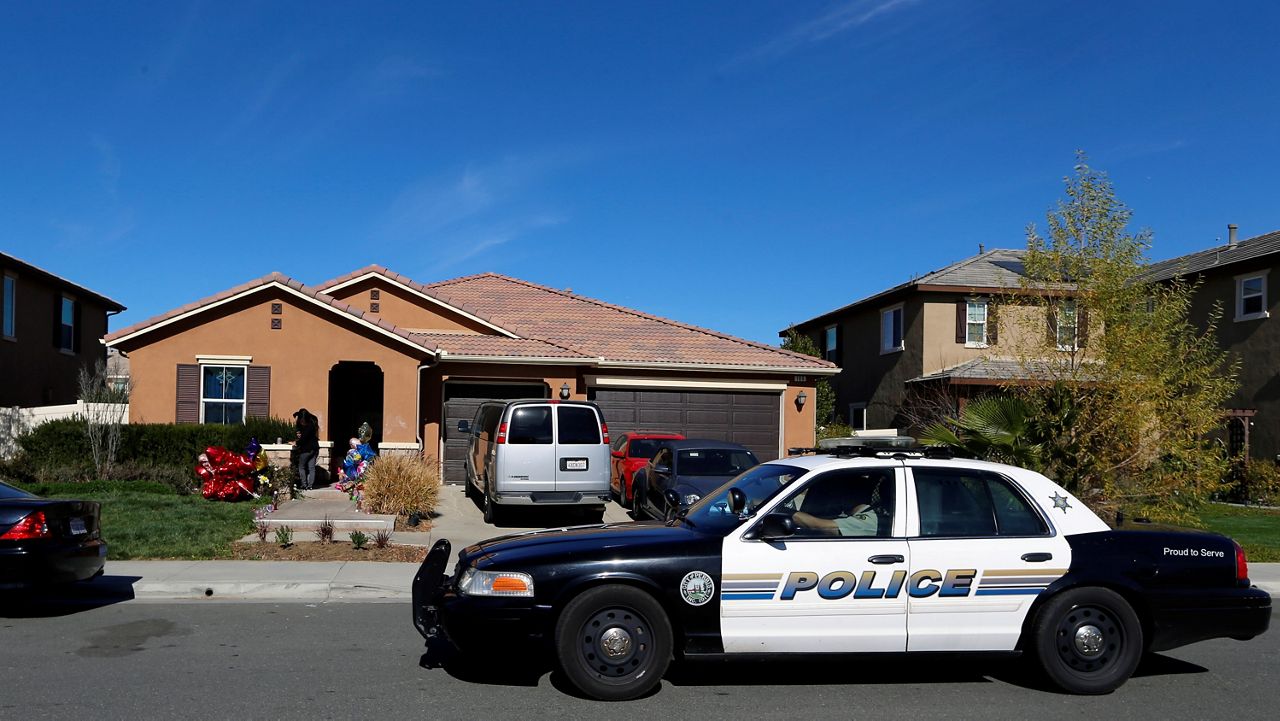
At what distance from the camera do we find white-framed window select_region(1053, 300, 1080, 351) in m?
14.2

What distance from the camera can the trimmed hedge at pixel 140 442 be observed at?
55.4 ft

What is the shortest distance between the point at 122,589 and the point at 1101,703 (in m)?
8.77

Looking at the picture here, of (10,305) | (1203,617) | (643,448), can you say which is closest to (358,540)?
(643,448)

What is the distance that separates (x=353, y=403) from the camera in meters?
23.4

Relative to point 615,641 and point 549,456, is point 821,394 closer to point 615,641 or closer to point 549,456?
point 549,456

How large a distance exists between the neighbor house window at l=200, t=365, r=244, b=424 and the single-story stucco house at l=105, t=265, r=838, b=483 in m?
0.03

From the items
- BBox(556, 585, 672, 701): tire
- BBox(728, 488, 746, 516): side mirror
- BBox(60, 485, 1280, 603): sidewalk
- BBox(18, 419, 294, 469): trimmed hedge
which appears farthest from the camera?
BBox(18, 419, 294, 469): trimmed hedge

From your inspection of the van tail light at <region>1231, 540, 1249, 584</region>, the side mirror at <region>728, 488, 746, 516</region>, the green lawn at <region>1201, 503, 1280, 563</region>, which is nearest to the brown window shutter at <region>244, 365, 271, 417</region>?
the side mirror at <region>728, 488, 746, 516</region>

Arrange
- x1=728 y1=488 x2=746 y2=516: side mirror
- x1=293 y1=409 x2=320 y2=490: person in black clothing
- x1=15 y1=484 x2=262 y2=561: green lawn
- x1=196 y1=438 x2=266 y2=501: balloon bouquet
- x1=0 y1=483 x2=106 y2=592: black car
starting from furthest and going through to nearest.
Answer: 1. x1=293 y1=409 x2=320 y2=490: person in black clothing
2. x1=196 y1=438 x2=266 y2=501: balloon bouquet
3. x1=15 y1=484 x2=262 y2=561: green lawn
4. x1=0 y1=483 x2=106 y2=592: black car
5. x1=728 y1=488 x2=746 y2=516: side mirror

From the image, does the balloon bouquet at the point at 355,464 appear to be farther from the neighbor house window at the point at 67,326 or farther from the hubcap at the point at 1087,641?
the neighbor house window at the point at 67,326

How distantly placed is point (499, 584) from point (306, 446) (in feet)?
40.0

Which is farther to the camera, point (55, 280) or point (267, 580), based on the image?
point (55, 280)

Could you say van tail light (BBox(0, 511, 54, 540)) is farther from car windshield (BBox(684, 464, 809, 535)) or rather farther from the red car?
the red car

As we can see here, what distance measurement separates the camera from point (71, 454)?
16.9m
